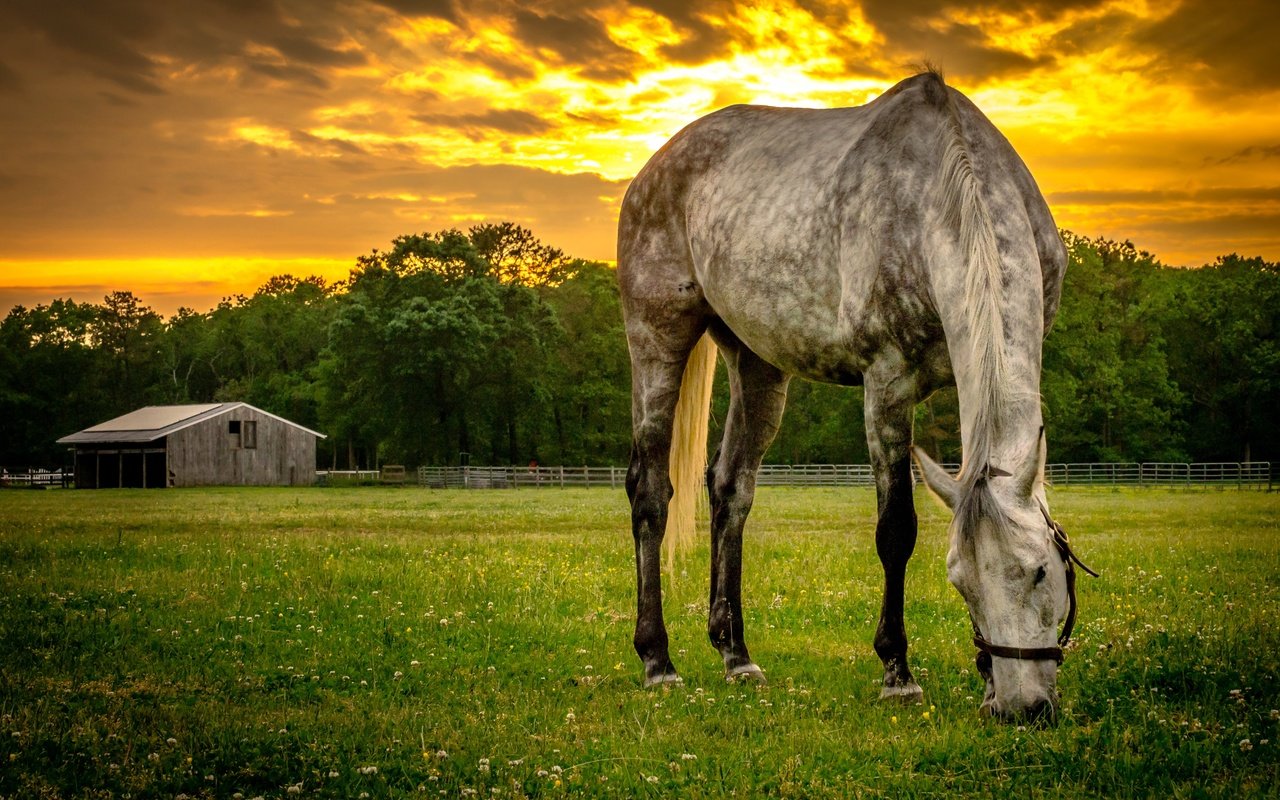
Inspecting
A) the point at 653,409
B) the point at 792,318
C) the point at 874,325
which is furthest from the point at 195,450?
the point at 874,325

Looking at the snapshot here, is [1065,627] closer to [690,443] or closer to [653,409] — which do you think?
[653,409]

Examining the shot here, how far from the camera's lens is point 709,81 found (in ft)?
40.4

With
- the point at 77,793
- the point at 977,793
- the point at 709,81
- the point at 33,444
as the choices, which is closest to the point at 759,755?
the point at 977,793

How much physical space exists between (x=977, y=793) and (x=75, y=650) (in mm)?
6468

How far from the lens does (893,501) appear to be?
5734mm

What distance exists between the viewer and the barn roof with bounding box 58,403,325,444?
5931 centimetres

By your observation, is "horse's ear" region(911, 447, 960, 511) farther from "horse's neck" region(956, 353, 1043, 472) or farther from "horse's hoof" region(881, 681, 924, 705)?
"horse's hoof" region(881, 681, 924, 705)

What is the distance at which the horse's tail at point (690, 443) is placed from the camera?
7.97m

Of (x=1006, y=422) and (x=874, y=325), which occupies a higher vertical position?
(x=874, y=325)

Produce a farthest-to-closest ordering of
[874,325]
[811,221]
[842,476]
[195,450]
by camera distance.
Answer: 1. [195,450]
2. [842,476]
3. [811,221]
4. [874,325]

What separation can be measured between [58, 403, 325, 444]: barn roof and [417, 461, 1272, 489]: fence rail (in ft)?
43.4

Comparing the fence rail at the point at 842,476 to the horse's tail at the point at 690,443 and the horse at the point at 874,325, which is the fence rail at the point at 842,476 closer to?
the horse's tail at the point at 690,443

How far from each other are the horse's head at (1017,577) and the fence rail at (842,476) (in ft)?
156

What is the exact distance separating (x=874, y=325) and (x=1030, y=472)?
1399 millimetres
